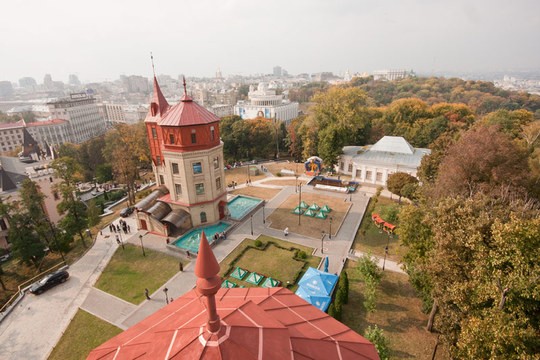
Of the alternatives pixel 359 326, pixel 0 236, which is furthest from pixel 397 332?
pixel 0 236

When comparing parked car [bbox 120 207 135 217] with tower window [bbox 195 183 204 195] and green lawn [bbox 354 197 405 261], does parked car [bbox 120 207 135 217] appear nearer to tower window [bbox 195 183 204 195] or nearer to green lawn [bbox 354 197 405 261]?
tower window [bbox 195 183 204 195]

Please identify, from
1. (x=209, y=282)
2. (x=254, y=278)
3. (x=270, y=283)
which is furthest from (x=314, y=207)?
(x=209, y=282)

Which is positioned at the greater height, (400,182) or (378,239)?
(400,182)

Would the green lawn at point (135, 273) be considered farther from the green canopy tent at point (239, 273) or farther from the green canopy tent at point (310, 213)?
the green canopy tent at point (310, 213)

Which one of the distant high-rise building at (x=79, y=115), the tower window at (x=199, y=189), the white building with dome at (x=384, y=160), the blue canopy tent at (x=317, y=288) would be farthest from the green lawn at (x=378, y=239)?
Answer: the distant high-rise building at (x=79, y=115)

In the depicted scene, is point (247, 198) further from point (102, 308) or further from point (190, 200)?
point (102, 308)

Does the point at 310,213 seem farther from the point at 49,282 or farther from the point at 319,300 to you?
the point at 49,282

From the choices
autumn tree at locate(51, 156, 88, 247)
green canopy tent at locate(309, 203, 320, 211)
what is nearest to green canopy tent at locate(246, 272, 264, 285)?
green canopy tent at locate(309, 203, 320, 211)
